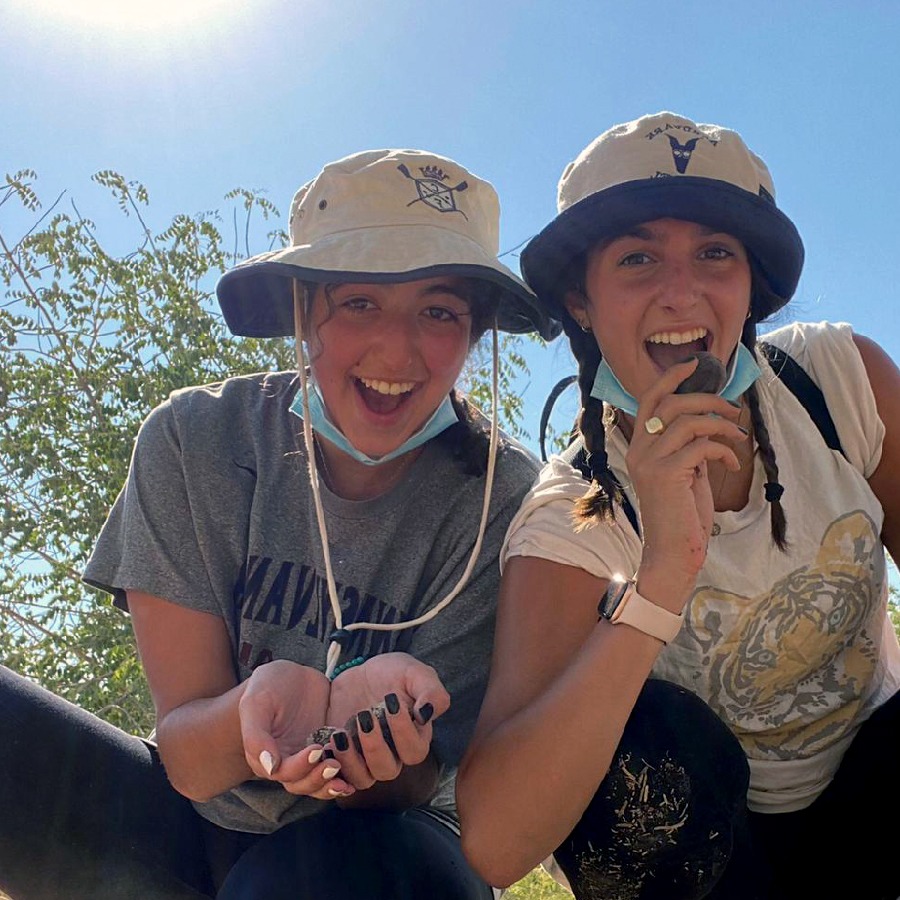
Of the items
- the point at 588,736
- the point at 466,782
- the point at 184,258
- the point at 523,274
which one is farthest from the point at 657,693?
the point at 184,258

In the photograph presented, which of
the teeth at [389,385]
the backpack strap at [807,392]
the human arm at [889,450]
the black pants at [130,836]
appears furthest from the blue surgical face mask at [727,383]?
the black pants at [130,836]

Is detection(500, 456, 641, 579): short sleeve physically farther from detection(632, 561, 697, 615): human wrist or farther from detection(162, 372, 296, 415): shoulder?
detection(162, 372, 296, 415): shoulder

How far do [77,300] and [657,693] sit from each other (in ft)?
15.3

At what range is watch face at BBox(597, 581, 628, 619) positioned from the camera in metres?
1.79

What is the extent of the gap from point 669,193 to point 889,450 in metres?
0.76

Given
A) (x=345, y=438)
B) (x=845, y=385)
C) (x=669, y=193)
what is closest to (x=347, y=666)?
(x=345, y=438)

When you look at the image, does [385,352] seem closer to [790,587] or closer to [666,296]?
[666,296]

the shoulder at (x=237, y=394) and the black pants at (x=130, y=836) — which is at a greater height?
the shoulder at (x=237, y=394)

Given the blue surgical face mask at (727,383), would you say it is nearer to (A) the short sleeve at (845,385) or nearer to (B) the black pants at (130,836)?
(A) the short sleeve at (845,385)

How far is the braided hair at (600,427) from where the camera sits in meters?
1.94

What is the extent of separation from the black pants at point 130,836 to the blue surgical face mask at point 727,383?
0.94 m

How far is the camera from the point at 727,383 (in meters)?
2.03

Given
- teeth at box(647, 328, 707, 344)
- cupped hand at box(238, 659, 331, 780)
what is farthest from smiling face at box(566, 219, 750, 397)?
cupped hand at box(238, 659, 331, 780)

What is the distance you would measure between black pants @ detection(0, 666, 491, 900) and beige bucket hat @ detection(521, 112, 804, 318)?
1219mm
